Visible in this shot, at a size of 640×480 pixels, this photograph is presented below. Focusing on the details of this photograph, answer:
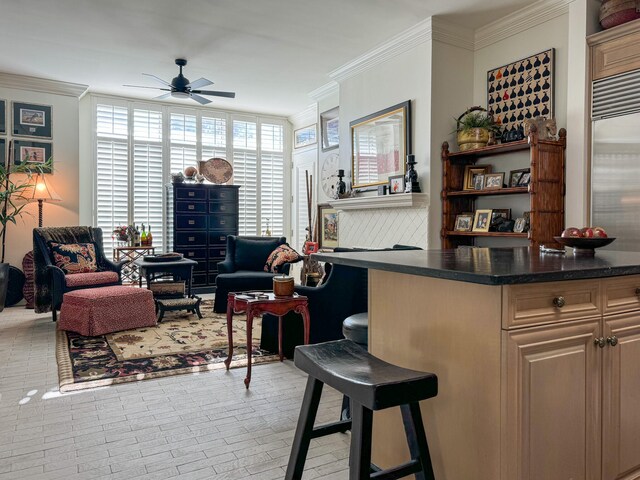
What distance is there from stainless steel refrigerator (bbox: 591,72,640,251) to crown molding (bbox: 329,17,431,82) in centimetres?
173

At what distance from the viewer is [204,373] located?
3398mm

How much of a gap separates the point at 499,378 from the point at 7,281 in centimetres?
640

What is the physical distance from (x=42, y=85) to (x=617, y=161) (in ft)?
22.9

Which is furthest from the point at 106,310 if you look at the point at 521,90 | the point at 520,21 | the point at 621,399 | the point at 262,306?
the point at 520,21

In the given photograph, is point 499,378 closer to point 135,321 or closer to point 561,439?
point 561,439

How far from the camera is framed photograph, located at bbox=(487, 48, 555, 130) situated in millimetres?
4105

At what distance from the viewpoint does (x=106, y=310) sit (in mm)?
4469

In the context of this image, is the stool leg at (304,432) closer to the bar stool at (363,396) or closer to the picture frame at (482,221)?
the bar stool at (363,396)

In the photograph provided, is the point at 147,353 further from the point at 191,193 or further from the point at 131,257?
the point at 191,193

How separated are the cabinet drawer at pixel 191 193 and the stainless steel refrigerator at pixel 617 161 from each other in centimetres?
540

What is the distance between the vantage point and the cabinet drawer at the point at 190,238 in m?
7.12

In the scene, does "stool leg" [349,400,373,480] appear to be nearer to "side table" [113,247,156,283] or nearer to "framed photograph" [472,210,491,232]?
"framed photograph" [472,210,491,232]

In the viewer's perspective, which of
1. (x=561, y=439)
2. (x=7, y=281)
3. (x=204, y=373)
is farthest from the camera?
(x=7, y=281)

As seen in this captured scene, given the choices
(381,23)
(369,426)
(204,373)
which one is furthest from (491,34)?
(369,426)
